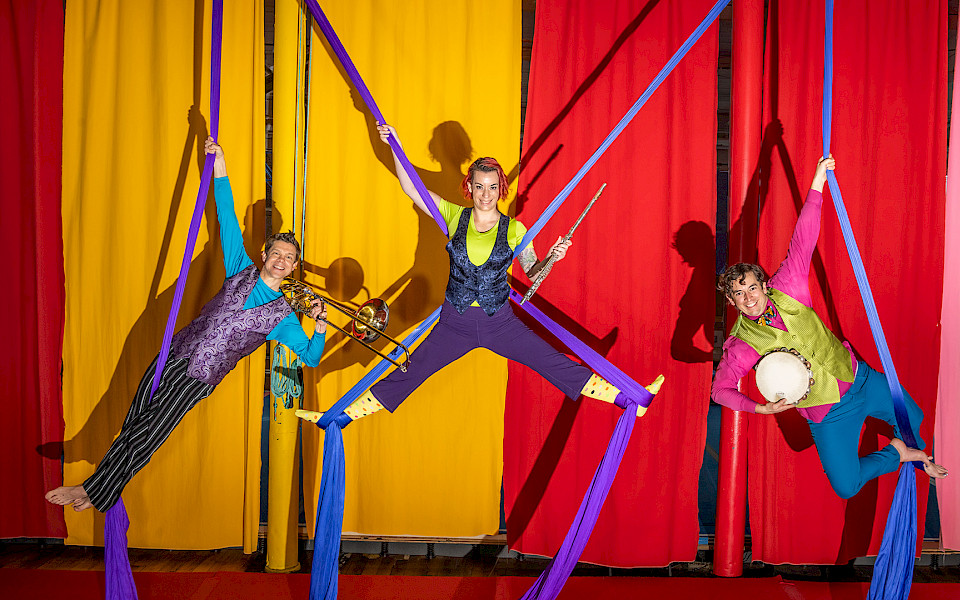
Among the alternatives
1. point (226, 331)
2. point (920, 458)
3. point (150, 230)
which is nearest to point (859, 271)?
point (920, 458)

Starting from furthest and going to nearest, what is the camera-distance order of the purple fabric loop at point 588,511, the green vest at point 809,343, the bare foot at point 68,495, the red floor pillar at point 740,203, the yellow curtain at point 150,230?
the yellow curtain at point 150,230
the red floor pillar at point 740,203
the green vest at point 809,343
the purple fabric loop at point 588,511
the bare foot at point 68,495

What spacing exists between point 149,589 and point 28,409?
1.24 meters

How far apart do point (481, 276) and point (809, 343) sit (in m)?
1.45

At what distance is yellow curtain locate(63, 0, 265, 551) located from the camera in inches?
142

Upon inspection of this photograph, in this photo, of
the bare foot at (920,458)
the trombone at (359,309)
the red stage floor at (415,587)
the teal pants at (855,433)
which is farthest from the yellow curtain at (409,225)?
the bare foot at (920,458)

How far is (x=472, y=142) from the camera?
139 inches

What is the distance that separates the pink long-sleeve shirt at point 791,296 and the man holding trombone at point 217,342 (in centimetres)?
180

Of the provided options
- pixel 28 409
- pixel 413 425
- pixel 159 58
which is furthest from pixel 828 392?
pixel 28 409

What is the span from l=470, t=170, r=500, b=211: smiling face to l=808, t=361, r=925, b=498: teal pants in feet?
5.84

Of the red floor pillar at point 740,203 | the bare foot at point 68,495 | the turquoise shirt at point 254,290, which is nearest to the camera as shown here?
the bare foot at point 68,495

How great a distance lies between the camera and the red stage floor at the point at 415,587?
3.26 meters

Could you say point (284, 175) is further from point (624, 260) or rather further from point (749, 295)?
point (749, 295)

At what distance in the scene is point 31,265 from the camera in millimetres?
3658

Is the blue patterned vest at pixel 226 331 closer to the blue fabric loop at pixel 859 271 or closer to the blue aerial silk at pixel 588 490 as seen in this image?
the blue aerial silk at pixel 588 490
